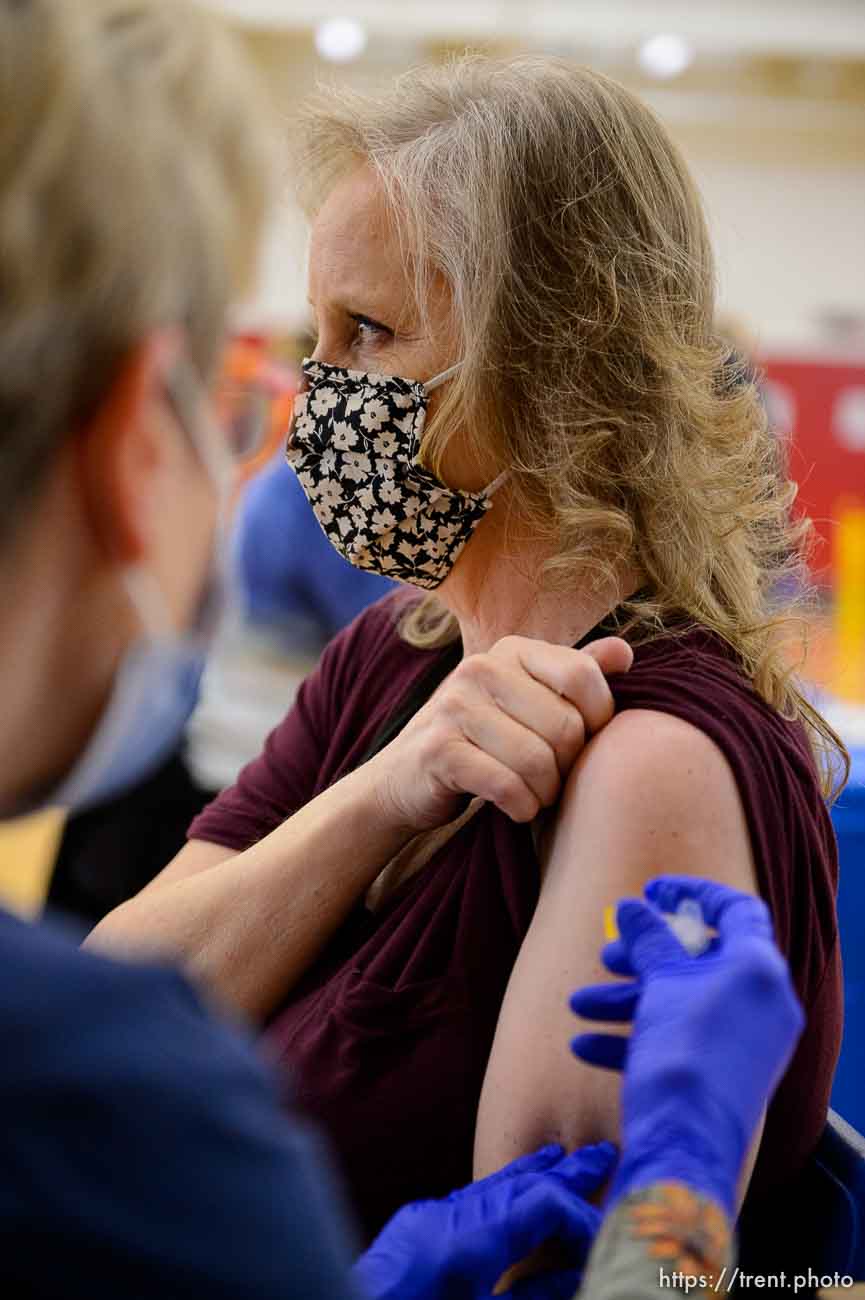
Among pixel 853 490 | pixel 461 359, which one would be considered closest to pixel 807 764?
pixel 461 359

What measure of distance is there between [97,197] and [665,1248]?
67cm

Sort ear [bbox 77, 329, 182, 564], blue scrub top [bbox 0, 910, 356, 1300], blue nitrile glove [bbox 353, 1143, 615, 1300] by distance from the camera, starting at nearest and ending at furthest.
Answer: blue scrub top [bbox 0, 910, 356, 1300] → ear [bbox 77, 329, 182, 564] → blue nitrile glove [bbox 353, 1143, 615, 1300]

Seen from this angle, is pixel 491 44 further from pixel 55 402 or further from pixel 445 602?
pixel 55 402

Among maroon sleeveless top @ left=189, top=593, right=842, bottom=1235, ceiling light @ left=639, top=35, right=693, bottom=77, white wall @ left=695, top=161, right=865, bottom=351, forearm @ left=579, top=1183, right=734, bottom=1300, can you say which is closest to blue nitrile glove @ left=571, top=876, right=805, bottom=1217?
forearm @ left=579, top=1183, right=734, bottom=1300

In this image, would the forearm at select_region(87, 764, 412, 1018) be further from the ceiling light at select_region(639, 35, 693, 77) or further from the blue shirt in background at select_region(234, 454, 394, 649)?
the ceiling light at select_region(639, 35, 693, 77)

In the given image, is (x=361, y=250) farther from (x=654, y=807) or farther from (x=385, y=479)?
(x=654, y=807)

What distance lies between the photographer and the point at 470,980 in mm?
1341

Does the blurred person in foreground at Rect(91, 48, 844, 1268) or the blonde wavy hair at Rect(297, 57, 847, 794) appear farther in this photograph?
the blonde wavy hair at Rect(297, 57, 847, 794)

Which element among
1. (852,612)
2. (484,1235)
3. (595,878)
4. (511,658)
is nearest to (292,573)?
(511,658)

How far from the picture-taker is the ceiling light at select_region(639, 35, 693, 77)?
11.3m

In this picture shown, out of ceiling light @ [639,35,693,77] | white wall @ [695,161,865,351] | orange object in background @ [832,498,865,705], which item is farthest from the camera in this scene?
white wall @ [695,161,865,351]

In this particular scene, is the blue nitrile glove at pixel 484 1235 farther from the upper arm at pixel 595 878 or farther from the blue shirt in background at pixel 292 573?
the blue shirt in background at pixel 292 573

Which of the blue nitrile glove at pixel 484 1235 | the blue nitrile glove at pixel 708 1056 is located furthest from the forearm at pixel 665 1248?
the blue nitrile glove at pixel 484 1235

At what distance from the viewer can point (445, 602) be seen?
5.32ft
